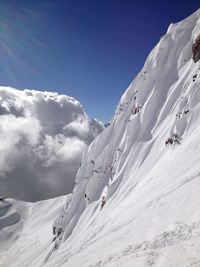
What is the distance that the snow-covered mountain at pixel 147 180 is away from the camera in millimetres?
30828

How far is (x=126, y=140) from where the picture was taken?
3716 inches

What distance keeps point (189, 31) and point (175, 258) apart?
87.8 meters

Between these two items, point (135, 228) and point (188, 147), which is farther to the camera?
point (188, 147)

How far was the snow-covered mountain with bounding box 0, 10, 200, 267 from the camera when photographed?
101ft

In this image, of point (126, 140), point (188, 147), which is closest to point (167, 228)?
point (188, 147)

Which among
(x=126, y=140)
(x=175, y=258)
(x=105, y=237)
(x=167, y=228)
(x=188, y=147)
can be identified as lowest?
(x=175, y=258)

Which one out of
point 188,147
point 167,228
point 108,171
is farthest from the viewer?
point 108,171

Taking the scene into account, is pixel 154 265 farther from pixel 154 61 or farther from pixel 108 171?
pixel 154 61

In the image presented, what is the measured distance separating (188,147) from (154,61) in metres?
56.4

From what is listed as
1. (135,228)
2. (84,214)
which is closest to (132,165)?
(84,214)

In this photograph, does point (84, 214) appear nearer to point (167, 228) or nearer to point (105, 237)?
point (105, 237)

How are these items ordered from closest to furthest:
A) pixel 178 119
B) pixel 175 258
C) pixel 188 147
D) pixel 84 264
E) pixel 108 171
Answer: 1. pixel 175 258
2. pixel 84 264
3. pixel 188 147
4. pixel 178 119
5. pixel 108 171

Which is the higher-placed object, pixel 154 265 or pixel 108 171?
pixel 108 171

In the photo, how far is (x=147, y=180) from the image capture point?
191ft
